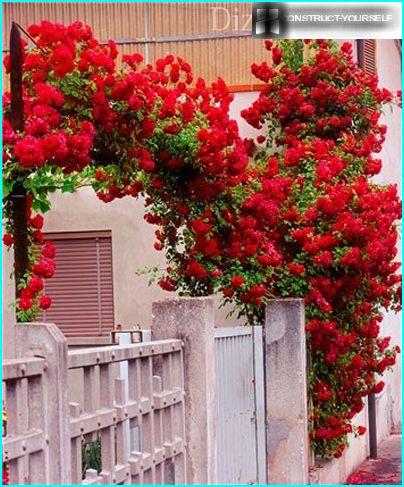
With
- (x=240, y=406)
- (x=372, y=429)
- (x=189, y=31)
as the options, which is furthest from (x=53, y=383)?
(x=372, y=429)

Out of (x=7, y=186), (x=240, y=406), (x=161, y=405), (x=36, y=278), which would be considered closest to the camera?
(x=161, y=405)

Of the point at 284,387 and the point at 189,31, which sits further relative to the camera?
the point at 189,31

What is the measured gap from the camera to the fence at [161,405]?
589 cm

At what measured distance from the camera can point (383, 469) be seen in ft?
50.0

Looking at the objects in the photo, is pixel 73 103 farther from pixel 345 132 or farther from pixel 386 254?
pixel 345 132

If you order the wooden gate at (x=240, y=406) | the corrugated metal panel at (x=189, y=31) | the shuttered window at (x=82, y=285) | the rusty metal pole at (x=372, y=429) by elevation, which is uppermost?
the corrugated metal panel at (x=189, y=31)

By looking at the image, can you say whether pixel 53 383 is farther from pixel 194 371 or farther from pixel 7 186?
pixel 7 186

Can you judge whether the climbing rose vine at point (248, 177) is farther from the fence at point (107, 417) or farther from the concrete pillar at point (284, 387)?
the fence at point (107, 417)

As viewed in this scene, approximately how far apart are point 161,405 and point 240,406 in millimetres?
2531

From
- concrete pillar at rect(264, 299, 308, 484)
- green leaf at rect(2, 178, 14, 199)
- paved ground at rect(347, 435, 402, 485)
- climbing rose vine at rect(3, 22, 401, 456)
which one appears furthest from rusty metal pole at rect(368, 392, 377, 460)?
green leaf at rect(2, 178, 14, 199)

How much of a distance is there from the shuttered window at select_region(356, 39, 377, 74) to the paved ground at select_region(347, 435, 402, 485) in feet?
16.6

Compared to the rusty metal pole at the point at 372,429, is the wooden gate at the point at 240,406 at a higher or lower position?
higher

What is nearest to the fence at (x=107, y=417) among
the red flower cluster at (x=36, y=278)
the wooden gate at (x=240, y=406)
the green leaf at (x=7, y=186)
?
the red flower cluster at (x=36, y=278)

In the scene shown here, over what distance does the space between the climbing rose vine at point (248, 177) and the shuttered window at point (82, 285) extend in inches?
83.0
